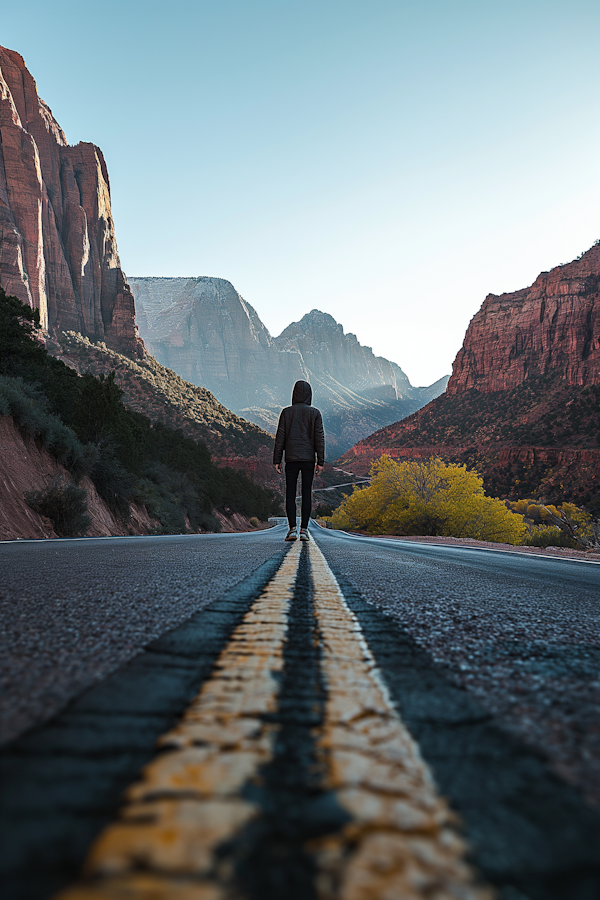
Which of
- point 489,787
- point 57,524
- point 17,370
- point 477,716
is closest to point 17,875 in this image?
point 489,787

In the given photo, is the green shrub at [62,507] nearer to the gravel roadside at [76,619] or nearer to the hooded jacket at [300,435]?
the hooded jacket at [300,435]

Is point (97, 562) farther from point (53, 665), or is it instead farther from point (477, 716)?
point (477, 716)

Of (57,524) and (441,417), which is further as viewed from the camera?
(441,417)

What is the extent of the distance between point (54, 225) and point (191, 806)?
8646cm

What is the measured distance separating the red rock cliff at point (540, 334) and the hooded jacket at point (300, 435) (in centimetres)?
7275

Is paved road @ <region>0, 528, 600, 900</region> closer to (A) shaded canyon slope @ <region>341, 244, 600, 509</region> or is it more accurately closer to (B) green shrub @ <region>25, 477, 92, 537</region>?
(B) green shrub @ <region>25, 477, 92, 537</region>

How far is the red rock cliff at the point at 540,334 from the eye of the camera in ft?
254

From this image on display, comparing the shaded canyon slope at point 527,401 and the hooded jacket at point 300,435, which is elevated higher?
the shaded canyon slope at point 527,401

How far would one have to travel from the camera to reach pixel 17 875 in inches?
17.4

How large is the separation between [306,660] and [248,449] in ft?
223

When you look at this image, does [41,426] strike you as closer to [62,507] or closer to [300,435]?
[62,507]

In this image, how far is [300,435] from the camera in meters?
7.39

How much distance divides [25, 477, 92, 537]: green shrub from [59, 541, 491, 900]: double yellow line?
11.8m

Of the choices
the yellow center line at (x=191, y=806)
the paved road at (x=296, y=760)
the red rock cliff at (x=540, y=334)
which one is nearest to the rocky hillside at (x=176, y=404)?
the red rock cliff at (x=540, y=334)
